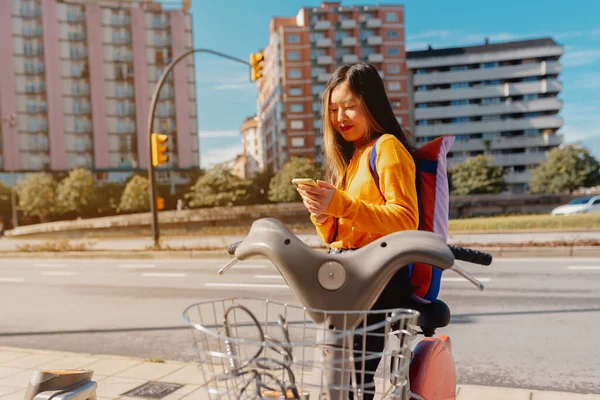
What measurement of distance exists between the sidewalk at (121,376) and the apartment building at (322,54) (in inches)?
2687

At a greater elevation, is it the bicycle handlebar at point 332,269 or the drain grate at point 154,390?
the bicycle handlebar at point 332,269

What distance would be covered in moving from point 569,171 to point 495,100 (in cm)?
2792

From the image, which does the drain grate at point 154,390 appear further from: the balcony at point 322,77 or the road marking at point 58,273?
the balcony at point 322,77

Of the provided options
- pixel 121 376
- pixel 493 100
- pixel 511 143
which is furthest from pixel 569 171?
pixel 121 376

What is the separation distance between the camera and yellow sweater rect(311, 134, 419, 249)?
158cm

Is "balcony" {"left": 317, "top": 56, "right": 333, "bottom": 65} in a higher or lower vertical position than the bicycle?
higher

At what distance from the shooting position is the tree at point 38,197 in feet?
182

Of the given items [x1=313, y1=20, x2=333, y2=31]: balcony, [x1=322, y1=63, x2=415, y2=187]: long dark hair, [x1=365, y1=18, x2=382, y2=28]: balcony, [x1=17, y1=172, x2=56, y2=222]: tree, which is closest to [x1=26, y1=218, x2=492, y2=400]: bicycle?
[x1=322, y1=63, x2=415, y2=187]: long dark hair

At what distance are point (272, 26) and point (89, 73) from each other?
27.7 meters

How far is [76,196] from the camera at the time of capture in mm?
55844

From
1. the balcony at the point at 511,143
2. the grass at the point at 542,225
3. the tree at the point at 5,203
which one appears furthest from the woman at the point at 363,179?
the balcony at the point at 511,143

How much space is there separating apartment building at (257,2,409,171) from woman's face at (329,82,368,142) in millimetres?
70871

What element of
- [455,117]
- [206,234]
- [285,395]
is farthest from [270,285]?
[455,117]

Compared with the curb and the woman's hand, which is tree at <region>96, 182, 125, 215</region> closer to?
the curb
